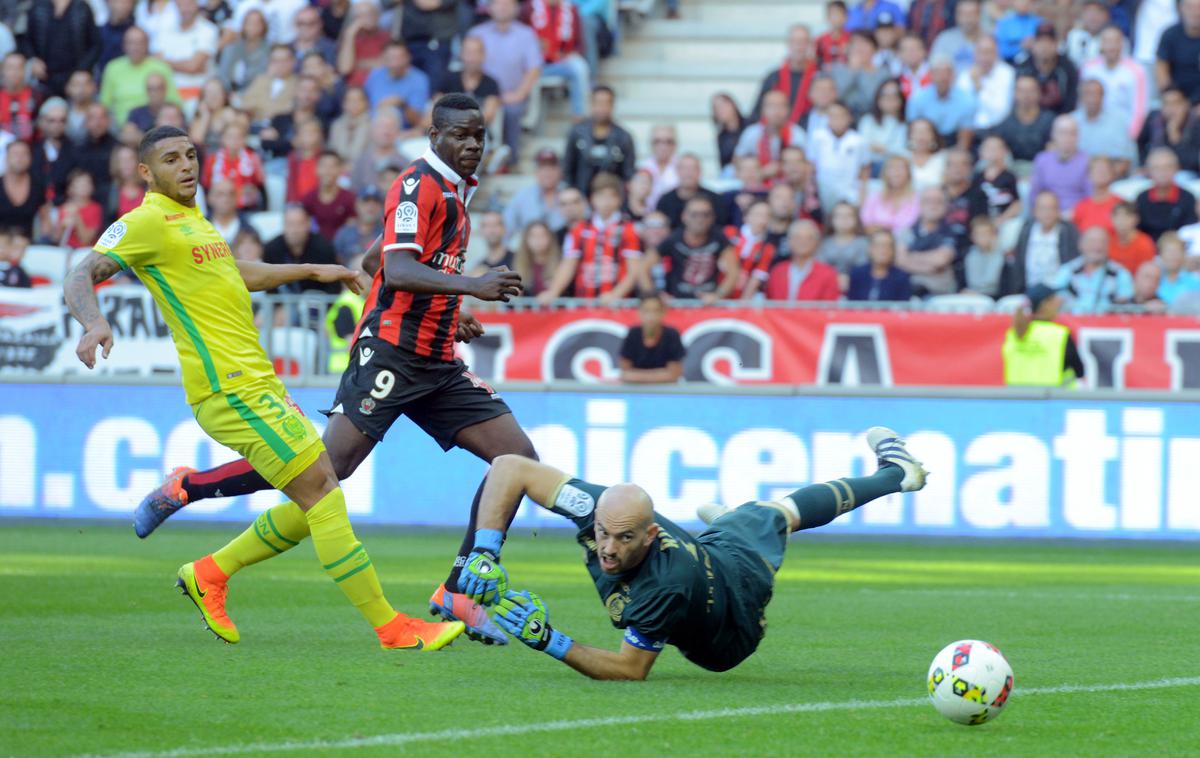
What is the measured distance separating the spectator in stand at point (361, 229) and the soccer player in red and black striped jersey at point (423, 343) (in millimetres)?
9936

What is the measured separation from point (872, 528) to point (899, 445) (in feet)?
22.8

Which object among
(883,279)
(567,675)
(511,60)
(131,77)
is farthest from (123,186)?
(567,675)

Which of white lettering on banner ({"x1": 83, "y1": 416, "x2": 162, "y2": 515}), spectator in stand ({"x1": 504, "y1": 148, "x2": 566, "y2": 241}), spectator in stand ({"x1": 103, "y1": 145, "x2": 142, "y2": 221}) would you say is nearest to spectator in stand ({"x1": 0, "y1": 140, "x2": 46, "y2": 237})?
spectator in stand ({"x1": 103, "y1": 145, "x2": 142, "y2": 221})

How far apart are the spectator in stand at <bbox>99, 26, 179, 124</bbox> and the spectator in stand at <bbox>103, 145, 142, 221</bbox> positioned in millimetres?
1639

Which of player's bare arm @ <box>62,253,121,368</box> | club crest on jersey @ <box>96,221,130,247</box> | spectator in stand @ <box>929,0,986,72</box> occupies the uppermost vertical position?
spectator in stand @ <box>929,0,986,72</box>

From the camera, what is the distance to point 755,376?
→ 16359mm

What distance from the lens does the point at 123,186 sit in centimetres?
2073

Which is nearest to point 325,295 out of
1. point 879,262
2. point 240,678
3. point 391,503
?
point 391,503

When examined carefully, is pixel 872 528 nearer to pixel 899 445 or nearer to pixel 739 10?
pixel 899 445

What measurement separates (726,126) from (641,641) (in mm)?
14250

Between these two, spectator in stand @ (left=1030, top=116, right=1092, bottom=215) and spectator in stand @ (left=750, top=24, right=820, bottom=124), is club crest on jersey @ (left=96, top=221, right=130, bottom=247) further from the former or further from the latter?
spectator in stand @ (left=750, top=24, right=820, bottom=124)

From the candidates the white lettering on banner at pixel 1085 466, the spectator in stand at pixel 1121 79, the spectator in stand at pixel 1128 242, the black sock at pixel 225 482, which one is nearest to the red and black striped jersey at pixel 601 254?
the spectator in stand at pixel 1128 242

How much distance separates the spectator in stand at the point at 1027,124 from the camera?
1942 centimetres

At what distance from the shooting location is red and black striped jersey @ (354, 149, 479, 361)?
8.38 meters
